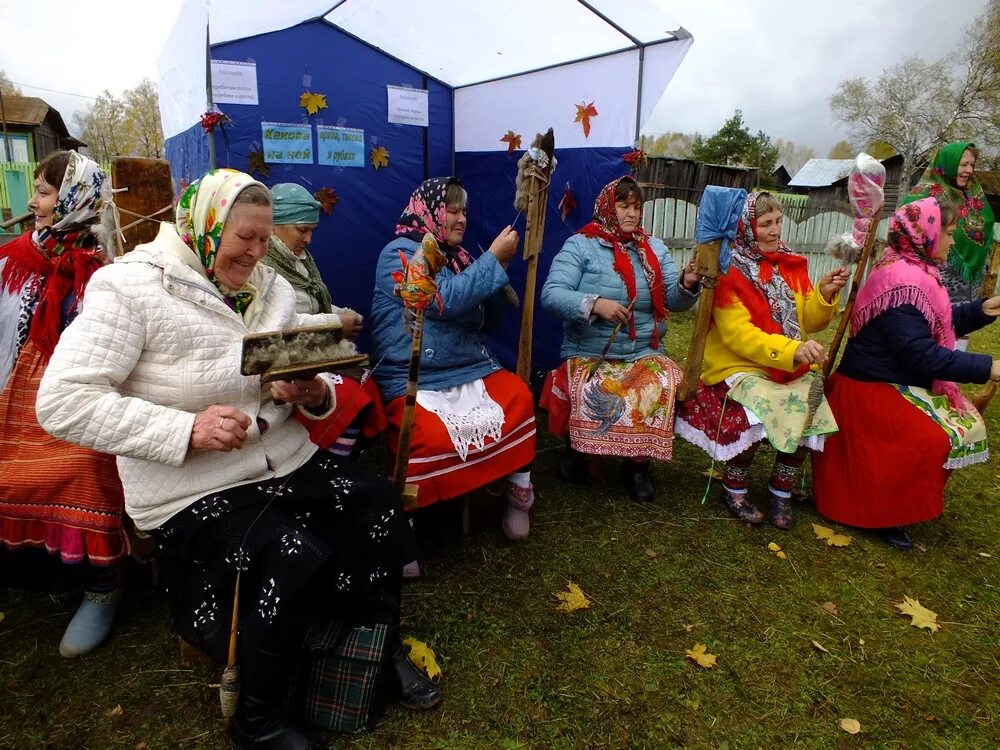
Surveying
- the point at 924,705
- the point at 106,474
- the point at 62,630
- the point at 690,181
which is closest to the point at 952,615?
the point at 924,705

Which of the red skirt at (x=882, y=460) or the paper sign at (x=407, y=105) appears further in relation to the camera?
the paper sign at (x=407, y=105)

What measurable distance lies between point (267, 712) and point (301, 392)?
35.9 inches

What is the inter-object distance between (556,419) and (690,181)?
417 inches

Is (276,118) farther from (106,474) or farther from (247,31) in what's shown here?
(106,474)

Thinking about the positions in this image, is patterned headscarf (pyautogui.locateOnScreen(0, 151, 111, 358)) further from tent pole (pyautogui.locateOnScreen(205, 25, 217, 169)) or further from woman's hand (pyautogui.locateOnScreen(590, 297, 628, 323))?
woman's hand (pyautogui.locateOnScreen(590, 297, 628, 323))

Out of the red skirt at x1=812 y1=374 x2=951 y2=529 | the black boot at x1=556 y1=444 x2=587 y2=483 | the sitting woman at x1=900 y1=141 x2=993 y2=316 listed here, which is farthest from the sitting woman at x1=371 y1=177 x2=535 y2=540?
the sitting woman at x1=900 y1=141 x2=993 y2=316

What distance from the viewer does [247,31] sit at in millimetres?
3441

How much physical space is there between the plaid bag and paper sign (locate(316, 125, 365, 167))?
327cm

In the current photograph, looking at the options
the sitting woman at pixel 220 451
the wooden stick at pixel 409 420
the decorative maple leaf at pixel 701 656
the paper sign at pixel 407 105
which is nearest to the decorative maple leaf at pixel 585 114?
the paper sign at pixel 407 105

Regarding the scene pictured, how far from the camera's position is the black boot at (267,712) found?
65.3 inches

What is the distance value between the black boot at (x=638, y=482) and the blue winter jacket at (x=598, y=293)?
2.15 ft

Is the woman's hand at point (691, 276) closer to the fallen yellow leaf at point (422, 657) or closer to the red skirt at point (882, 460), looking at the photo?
the red skirt at point (882, 460)

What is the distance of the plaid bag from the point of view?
189 centimetres

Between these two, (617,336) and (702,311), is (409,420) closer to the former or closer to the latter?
(617,336)
